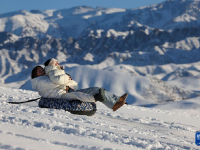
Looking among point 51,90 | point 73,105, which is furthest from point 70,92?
point 51,90

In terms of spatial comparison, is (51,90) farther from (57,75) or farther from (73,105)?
(73,105)

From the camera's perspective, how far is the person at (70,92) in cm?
620

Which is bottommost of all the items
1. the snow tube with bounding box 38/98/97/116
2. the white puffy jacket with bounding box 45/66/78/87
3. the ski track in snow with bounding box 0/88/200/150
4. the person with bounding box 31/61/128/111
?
the ski track in snow with bounding box 0/88/200/150

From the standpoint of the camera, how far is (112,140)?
14.2 feet

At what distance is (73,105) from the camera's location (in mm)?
6457

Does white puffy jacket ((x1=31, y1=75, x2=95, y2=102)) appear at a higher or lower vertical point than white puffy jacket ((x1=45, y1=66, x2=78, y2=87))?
lower

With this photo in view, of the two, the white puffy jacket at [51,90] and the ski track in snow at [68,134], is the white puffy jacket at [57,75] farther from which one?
the ski track in snow at [68,134]

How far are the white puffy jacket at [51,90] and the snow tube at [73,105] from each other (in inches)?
4.0

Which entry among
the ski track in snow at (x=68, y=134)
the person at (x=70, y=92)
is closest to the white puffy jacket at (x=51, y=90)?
the person at (x=70, y=92)

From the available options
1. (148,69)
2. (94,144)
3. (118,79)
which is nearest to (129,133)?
(94,144)

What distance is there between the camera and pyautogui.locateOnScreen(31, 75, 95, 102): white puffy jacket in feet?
21.3

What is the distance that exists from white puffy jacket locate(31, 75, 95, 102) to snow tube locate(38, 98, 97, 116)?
0.10 meters

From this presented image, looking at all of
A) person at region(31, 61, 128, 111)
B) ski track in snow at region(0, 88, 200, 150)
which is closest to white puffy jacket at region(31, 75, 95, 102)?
person at region(31, 61, 128, 111)

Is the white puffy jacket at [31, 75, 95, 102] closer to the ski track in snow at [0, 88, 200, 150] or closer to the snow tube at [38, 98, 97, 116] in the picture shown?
the snow tube at [38, 98, 97, 116]
